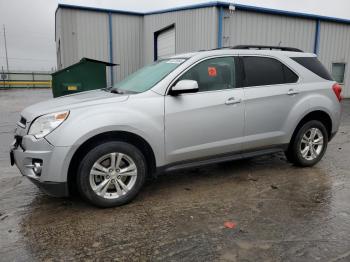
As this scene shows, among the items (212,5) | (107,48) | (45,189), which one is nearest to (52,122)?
(45,189)

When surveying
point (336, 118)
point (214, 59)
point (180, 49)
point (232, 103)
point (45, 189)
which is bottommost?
point (45, 189)

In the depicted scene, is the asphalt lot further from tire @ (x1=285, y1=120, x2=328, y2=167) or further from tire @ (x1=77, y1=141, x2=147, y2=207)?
tire @ (x1=285, y1=120, x2=328, y2=167)

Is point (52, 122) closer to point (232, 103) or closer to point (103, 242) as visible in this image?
point (103, 242)

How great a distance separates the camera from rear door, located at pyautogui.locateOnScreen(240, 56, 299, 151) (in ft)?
14.2

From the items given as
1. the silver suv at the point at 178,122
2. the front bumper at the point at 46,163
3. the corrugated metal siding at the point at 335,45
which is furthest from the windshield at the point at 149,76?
the corrugated metal siding at the point at 335,45

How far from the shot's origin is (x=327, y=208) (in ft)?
11.8

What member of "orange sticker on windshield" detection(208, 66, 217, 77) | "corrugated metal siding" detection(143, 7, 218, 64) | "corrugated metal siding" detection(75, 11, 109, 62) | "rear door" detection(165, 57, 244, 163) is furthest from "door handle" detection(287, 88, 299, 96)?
"corrugated metal siding" detection(75, 11, 109, 62)

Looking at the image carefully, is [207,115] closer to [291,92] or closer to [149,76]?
[149,76]

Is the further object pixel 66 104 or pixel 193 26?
pixel 193 26

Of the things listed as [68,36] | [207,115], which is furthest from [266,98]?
[68,36]

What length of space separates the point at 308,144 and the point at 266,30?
10204 mm

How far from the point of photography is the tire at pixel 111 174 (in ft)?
11.1

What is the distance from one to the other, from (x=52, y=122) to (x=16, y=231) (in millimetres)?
1110

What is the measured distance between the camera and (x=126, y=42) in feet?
56.3
